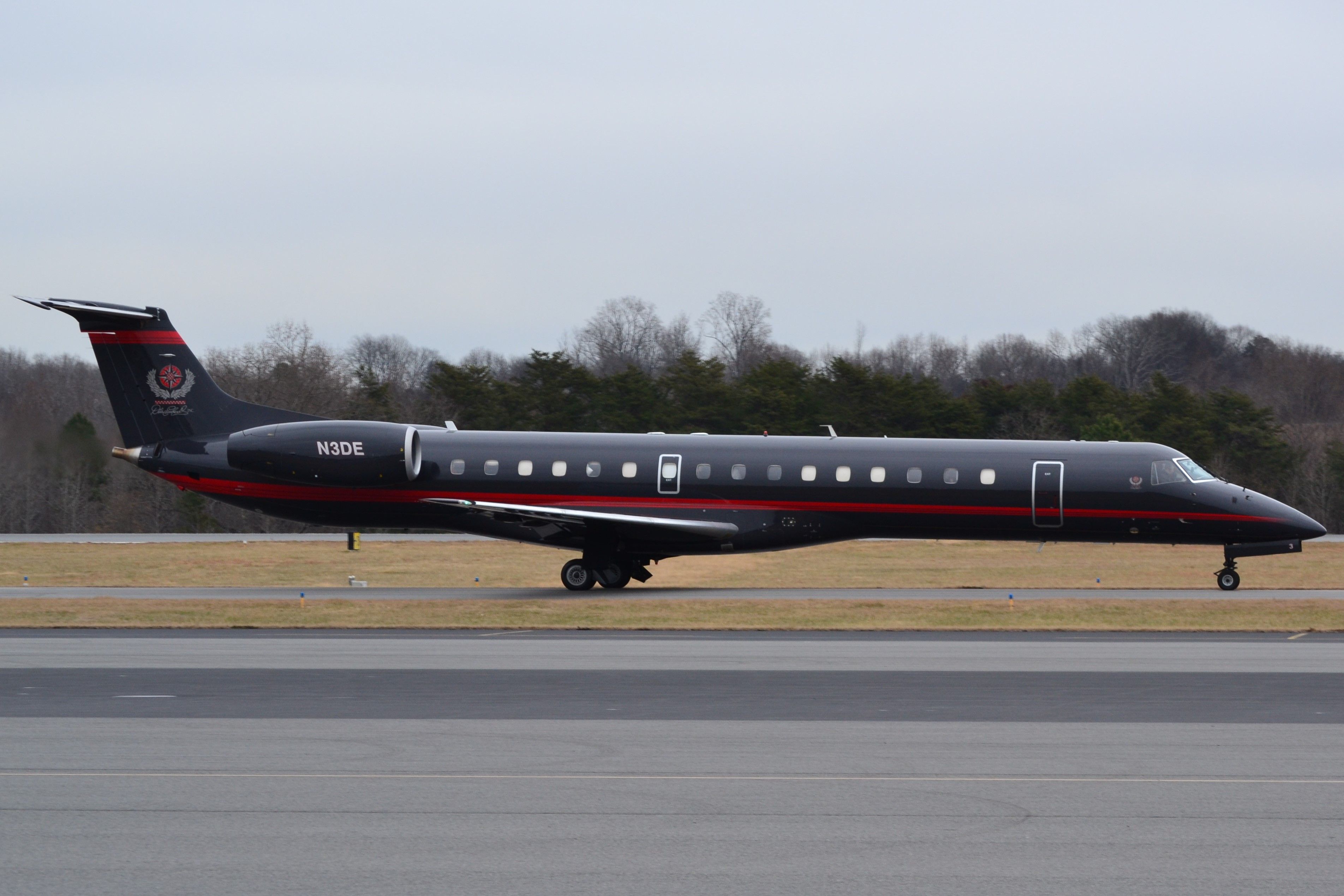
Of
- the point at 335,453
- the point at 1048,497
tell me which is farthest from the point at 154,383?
the point at 1048,497

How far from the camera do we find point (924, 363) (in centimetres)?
10612

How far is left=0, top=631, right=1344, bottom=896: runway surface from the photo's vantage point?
290 inches

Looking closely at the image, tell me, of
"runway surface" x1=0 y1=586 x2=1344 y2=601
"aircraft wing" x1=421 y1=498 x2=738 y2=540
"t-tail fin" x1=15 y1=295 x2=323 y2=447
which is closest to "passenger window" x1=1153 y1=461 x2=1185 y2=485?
"runway surface" x1=0 y1=586 x2=1344 y2=601

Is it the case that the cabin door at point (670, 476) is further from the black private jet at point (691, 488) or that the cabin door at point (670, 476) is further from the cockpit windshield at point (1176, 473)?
the cockpit windshield at point (1176, 473)

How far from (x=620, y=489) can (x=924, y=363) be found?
8203 centimetres

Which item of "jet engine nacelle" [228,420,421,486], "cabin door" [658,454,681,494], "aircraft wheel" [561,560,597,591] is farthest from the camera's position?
"aircraft wheel" [561,560,597,591]

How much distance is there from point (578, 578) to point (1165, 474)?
11470mm

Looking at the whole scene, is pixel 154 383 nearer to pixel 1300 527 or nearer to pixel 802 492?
pixel 802 492

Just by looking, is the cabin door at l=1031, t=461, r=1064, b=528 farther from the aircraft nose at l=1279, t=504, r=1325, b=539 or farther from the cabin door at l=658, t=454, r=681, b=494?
the cabin door at l=658, t=454, r=681, b=494

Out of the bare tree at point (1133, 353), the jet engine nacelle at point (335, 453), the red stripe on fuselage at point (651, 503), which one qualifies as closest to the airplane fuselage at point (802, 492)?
the red stripe on fuselage at point (651, 503)

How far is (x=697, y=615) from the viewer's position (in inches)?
853

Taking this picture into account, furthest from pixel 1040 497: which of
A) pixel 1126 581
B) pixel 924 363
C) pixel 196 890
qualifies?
pixel 924 363
